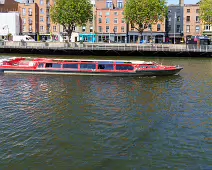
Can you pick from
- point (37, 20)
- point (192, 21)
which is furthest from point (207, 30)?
point (37, 20)

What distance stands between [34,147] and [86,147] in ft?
8.91

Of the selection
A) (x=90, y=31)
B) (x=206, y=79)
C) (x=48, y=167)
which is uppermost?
(x=90, y=31)

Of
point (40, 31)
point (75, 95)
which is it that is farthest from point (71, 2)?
point (75, 95)

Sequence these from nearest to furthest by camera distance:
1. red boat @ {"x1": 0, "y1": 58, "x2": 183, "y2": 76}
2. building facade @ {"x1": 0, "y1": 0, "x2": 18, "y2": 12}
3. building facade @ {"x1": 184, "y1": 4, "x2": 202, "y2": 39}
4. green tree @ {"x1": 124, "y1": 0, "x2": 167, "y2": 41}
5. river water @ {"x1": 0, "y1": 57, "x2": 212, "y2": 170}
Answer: river water @ {"x1": 0, "y1": 57, "x2": 212, "y2": 170} < red boat @ {"x1": 0, "y1": 58, "x2": 183, "y2": 76} < green tree @ {"x1": 124, "y1": 0, "x2": 167, "y2": 41} < building facade @ {"x1": 184, "y1": 4, "x2": 202, "y2": 39} < building facade @ {"x1": 0, "y1": 0, "x2": 18, "y2": 12}

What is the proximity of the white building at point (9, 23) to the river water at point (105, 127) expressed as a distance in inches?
3344

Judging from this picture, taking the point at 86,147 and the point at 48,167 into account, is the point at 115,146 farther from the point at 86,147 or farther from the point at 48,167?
the point at 48,167

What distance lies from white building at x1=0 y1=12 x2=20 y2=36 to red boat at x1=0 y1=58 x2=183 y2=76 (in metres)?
74.1

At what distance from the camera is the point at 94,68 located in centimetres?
4438

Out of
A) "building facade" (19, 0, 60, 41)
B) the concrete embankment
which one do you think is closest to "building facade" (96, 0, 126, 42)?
"building facade" (19, 0, 60, 41)

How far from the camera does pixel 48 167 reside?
15914 millimetres

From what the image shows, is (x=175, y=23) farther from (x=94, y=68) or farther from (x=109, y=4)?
(x=94, y=68)

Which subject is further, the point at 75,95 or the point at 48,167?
the point at 75,95

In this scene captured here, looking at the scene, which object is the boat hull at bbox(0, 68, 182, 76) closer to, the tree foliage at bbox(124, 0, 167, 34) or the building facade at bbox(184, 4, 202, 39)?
the tree foliage at bbox(124, 0, 167, 34)

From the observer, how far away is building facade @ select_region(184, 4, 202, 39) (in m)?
110
